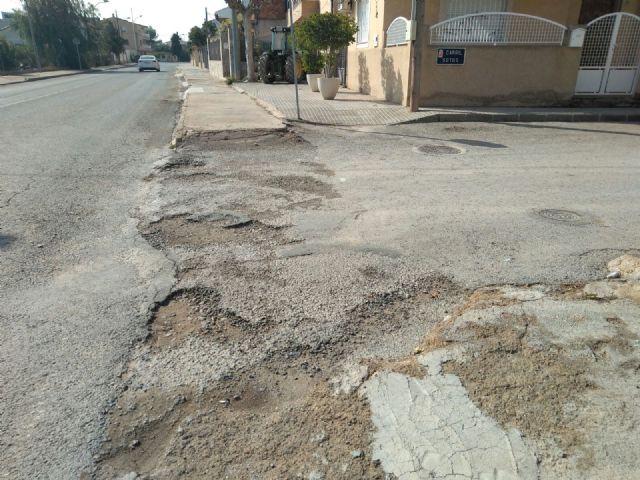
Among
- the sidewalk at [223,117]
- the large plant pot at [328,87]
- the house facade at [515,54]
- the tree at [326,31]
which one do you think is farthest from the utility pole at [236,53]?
the house facade at [515,54]

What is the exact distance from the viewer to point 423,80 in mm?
12570

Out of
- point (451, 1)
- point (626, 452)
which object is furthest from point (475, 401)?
point (451, 1)

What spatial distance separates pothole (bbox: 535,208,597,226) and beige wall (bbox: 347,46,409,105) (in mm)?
8238

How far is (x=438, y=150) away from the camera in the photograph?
Answer: 830 cm

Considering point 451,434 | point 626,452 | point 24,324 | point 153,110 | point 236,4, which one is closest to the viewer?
point 626,452

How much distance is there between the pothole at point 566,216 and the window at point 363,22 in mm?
13150

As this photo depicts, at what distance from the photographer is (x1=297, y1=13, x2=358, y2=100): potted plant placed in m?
14.1

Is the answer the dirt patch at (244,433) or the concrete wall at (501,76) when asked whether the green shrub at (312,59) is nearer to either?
the concrete wall at (501,76)

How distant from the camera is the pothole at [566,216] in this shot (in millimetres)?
4802

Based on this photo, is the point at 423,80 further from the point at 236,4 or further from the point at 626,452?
the point at 236,4

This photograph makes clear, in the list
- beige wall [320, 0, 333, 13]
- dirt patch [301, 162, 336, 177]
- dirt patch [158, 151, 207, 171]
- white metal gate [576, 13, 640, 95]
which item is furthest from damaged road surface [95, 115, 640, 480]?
beige wall [320, 0, 333, 13]

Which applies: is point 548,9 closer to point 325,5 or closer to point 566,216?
point 566,216

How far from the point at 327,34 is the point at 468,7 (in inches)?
164

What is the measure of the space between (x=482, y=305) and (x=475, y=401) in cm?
103
